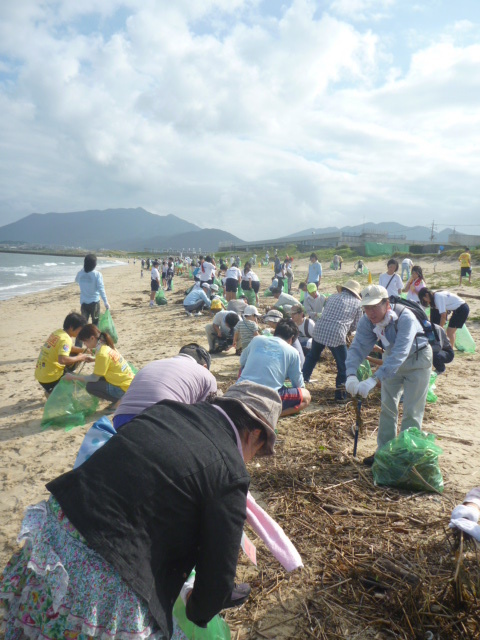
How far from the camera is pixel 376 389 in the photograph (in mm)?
6004

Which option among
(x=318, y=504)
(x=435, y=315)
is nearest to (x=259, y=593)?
(x=318, y=504)

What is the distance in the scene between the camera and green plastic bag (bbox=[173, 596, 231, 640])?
5.61 ft

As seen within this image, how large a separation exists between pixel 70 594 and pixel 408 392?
3433 millimetres

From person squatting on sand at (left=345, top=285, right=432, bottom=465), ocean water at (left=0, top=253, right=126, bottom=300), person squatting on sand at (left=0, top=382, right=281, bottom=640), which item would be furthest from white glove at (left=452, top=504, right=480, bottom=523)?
ocean water at (left=0, top=253, right=126, bottom=300)

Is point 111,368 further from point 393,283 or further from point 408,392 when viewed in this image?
point 393,283

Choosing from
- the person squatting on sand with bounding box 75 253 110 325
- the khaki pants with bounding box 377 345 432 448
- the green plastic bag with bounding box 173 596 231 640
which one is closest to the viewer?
the green plastic bag with bounding box 173 596 231 640

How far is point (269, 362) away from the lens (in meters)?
4.56

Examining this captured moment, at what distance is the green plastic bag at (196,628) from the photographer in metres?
1.71

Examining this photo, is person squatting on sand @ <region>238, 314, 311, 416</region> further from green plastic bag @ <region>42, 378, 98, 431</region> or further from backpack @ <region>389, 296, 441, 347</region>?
green plastic bag @ <region>42, 378, 98, 431</region>

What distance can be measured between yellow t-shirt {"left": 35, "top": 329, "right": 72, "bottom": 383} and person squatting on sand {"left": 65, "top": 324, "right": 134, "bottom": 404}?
29cm

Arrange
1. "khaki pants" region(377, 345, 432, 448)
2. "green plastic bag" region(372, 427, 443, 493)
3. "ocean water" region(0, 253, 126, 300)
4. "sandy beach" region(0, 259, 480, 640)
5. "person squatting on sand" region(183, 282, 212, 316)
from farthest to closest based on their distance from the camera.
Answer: "ocean water" region(0, 253, 126, 300) < "person squatting on sand" region(183, 282, 212, 316) < "khaki pants" region(377, 345, 432, 448) < "green plastic bag" region(372, 427, 443, 493) < "sandy beach" region(0, 259, 480, 640)

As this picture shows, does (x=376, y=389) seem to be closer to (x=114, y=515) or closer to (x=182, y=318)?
(x=114, y=515)

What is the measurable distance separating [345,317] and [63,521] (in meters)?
5.12

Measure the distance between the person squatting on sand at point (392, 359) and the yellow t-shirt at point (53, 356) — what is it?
3631 mm
